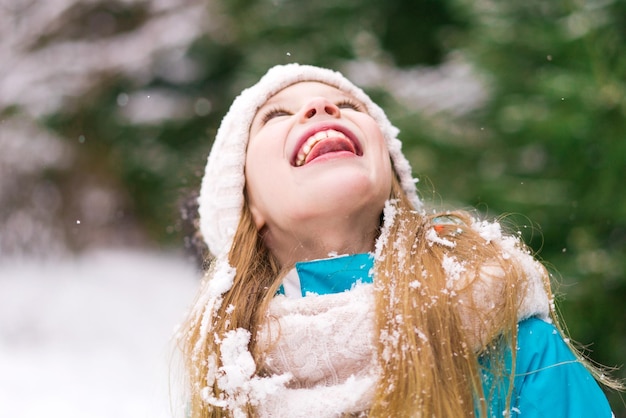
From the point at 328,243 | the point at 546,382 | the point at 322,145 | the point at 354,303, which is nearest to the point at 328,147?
the point at 322,145

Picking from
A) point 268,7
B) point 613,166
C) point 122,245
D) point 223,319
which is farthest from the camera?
point 122,245

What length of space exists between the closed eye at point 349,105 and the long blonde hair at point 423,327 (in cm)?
38

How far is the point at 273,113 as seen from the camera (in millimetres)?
1665

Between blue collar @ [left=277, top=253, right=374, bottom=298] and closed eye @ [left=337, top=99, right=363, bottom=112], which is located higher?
closed eye @ [left=337, top=99, right=363, bottom=112]

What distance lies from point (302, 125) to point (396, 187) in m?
0.30

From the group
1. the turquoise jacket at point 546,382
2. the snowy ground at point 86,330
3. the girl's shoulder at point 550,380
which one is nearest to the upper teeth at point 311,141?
the turquoise jacket at point 546,382

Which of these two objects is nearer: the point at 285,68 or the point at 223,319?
the point at 223,319

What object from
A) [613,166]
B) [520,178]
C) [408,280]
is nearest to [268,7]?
[520,178]

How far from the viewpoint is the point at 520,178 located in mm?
3262

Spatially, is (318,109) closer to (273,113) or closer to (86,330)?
(273,113)

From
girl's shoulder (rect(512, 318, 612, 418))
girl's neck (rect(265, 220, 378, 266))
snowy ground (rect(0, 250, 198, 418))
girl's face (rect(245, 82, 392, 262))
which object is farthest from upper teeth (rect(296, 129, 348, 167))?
snowy ground (rect(0, 250, 198, 418))

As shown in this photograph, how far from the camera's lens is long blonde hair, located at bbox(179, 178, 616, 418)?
4.08 ft

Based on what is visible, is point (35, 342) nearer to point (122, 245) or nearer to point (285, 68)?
point (122, 245)

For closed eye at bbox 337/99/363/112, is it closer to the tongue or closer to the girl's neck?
the tongue
